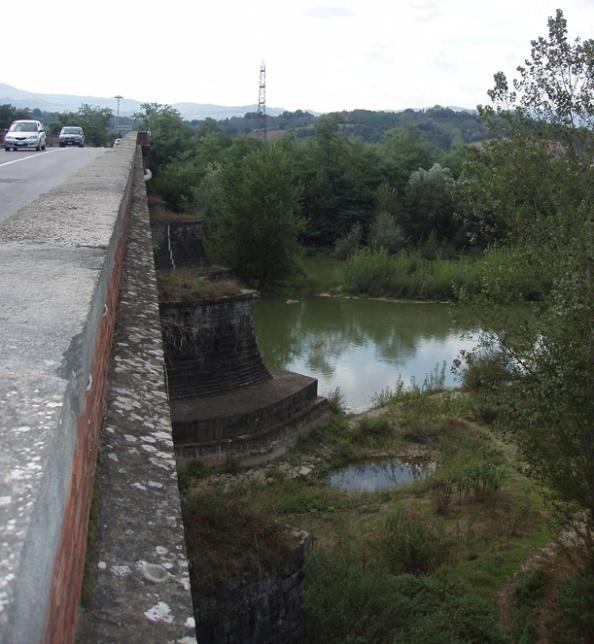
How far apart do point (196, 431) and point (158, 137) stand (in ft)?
120

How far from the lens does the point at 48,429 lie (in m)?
1.50

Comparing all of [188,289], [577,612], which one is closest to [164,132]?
[188,289]

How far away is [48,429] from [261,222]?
105 feet

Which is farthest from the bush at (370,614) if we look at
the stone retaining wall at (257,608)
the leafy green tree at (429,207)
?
the leafy green tree at (429,207)

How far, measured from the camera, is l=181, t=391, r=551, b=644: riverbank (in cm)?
637

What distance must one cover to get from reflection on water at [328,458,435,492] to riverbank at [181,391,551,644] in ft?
0.56

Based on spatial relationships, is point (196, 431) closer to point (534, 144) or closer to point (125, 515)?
point (534, 144)

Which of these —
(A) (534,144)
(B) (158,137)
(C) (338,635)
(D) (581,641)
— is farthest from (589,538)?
(B) (158,137)

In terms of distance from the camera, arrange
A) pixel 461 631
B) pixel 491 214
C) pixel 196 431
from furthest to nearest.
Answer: pixel 196 431 → pixel 491 214 → pixel 461 631

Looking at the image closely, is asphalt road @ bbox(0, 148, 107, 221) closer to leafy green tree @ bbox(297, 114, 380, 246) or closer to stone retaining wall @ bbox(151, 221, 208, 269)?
stone retaining wall @ bbox(151, 221, 208, 269)

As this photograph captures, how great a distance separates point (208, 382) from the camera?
48.6 feet

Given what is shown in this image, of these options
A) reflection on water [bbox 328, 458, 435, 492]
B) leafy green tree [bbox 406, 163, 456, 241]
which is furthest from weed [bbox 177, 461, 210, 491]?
leafy green tree [bbox 406, 163, 456, 241]

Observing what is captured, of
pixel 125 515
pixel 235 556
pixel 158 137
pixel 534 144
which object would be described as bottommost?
pixel 235 556

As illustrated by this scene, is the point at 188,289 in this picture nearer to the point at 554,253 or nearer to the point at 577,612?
the point at 554,253
